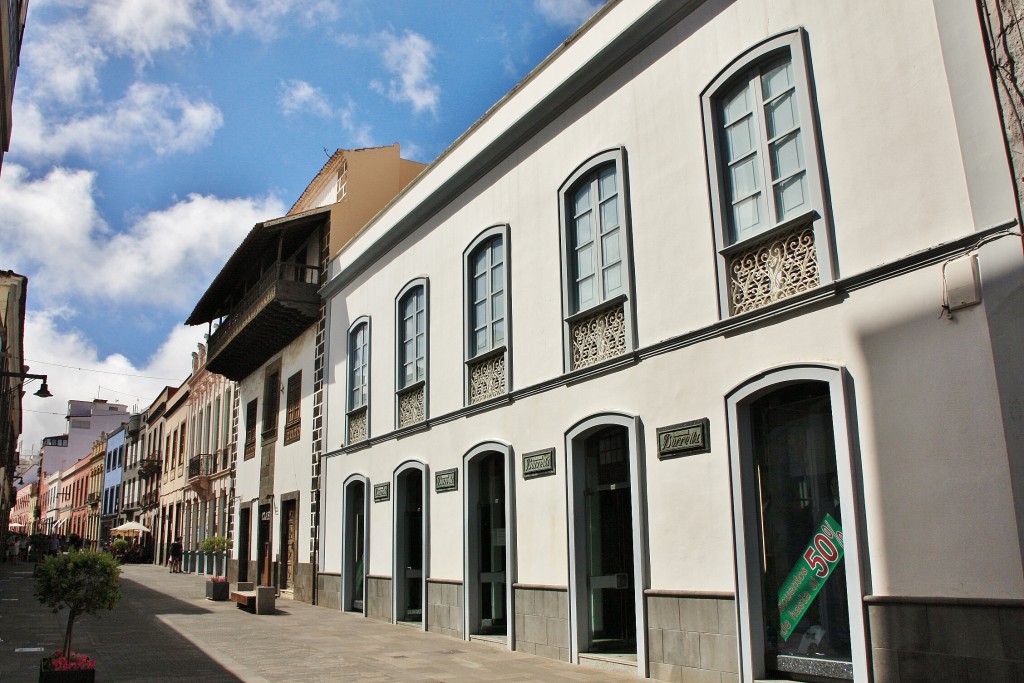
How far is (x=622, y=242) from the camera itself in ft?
34.4

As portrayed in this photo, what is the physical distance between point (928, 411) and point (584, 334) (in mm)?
5005

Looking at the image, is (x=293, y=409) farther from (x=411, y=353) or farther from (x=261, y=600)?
(x=411, y=353)

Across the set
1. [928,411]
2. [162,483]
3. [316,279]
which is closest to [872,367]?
[928,411]

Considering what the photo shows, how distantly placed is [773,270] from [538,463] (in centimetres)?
465

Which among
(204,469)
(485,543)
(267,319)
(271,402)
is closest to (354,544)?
(485,543)

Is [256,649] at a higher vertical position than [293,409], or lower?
lower

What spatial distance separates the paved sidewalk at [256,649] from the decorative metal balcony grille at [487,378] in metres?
3.69

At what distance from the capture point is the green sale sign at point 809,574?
7719mm

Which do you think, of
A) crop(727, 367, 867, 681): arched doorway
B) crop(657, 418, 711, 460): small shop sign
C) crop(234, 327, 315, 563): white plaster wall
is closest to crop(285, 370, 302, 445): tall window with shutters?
crop(234, 327, 315, 563): white plaster wall

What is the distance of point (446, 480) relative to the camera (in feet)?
47.3

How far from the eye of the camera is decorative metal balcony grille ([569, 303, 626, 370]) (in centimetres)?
1057

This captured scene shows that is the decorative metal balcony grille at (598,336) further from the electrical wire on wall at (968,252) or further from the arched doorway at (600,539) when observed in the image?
the electrical wire on wall at (968,252)

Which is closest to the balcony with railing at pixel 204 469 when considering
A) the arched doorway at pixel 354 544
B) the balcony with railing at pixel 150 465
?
the balcony with railing at pixel 150 465

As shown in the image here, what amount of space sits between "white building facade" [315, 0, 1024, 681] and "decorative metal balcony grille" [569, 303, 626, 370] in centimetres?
4
